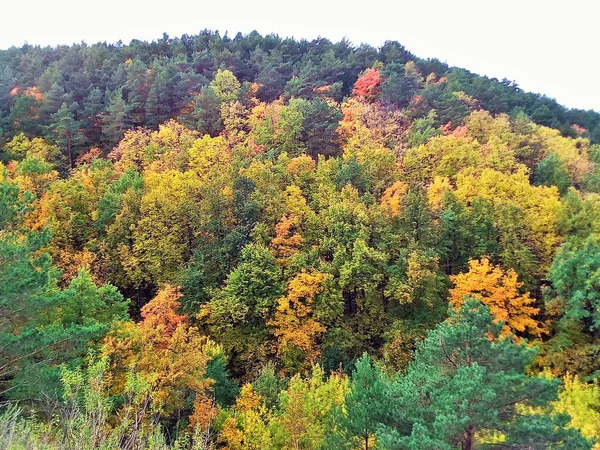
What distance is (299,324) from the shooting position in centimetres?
2750

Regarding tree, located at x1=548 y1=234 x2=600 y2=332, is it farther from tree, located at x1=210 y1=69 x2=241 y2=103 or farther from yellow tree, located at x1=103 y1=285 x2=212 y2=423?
tree, located at x1=210 y1=69 x2=241 y2=103

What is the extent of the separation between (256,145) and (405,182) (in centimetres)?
1356

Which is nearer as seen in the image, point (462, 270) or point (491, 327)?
point (491, 327)

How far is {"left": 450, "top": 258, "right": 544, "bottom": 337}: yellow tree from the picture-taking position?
26.2m

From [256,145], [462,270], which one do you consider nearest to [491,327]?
[462,270]

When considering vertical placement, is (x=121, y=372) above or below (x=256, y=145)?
below

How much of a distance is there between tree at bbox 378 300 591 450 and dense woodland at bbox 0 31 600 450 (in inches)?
2.8

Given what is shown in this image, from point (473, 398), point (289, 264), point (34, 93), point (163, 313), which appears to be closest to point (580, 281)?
point (289, 264)

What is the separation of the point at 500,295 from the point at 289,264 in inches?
494

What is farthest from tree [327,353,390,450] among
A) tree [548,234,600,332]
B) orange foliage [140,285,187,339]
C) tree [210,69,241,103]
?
tree [210,69,241,103]

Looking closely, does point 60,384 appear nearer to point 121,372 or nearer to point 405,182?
point 121,372

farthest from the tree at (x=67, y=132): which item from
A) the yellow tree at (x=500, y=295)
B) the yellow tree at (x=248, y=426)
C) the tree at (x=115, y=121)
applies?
the yellow tree at (x=500, y=295)

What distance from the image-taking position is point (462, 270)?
30.9 meters

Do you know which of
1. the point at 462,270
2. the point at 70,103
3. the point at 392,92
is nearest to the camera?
the point at 462,270
